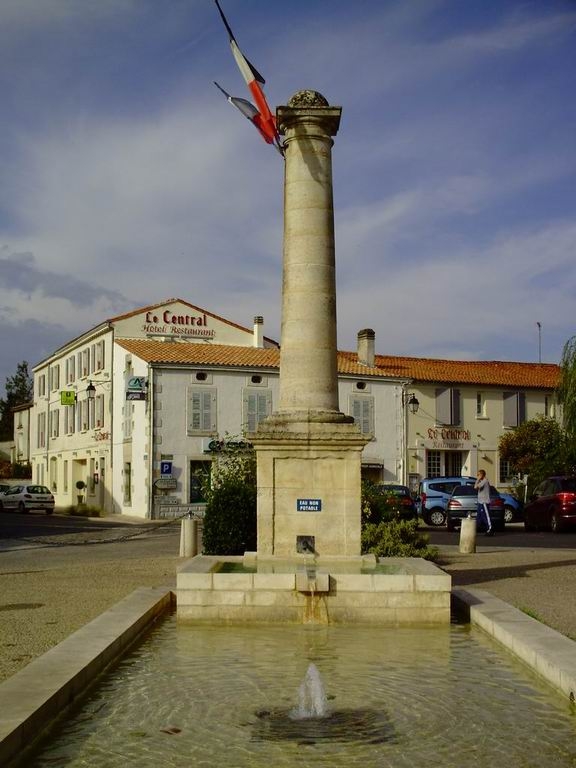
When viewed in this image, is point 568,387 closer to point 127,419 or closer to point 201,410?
point 201,410

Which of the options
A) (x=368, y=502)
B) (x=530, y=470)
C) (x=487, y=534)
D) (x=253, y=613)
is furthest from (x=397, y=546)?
(x=530, y=470)

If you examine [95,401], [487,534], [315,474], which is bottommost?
[487,534]

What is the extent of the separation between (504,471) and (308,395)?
36.0 meters

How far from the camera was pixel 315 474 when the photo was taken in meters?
11.3

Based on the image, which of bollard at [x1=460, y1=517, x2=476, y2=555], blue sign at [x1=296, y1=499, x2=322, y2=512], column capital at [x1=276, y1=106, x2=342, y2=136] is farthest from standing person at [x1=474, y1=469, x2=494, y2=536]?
column capital at [x1=276, y1=106, x2=342, y2=136]

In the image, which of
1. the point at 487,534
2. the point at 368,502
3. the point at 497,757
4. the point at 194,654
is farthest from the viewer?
the point at 487,534

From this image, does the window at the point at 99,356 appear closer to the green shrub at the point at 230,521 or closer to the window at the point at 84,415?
the window at the point at 84,415

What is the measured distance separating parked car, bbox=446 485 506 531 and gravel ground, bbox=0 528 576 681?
24.8 feet

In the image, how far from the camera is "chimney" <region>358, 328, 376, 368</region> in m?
45.1

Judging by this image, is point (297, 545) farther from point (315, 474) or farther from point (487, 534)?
point (487, 534)

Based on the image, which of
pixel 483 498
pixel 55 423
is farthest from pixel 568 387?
pixel 55 423

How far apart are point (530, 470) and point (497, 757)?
38.3m

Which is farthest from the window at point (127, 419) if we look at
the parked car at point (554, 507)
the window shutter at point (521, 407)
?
the window shutter at point (521, 407)

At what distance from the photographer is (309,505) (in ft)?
37.1
